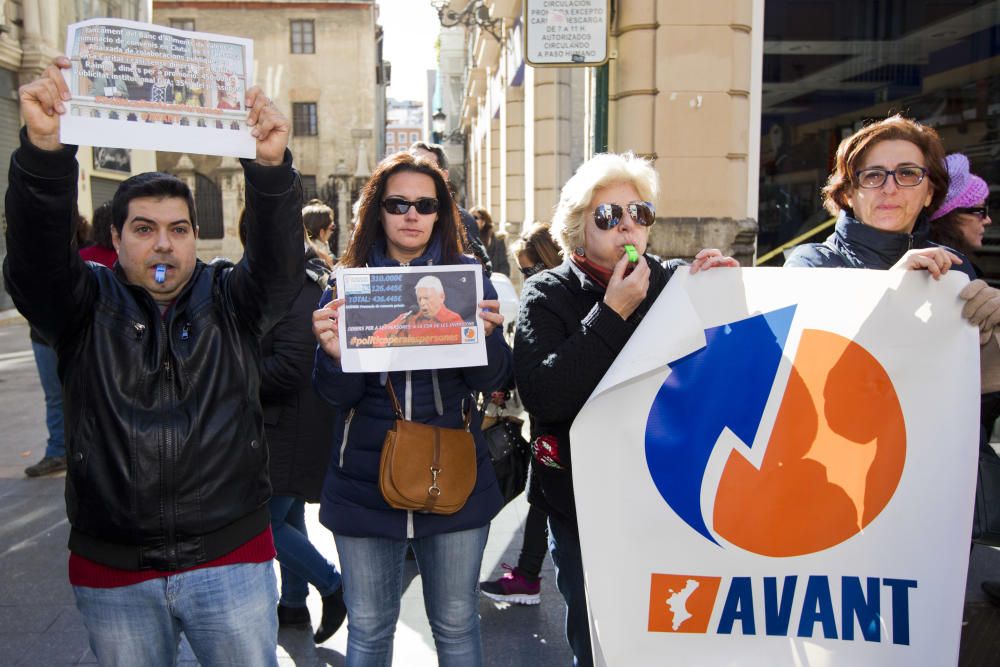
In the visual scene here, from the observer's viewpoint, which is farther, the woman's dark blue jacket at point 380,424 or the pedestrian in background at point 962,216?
the pedestrian in background at point 962,216

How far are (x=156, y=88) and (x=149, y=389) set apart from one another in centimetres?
73

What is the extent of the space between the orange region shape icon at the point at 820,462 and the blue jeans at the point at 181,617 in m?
1.27

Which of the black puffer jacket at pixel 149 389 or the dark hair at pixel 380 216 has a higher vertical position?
the dark hair at pixel 380 216

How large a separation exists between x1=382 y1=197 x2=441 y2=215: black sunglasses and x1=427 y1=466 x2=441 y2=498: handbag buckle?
801 millimetres

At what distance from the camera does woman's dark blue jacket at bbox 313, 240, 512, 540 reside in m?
2.47

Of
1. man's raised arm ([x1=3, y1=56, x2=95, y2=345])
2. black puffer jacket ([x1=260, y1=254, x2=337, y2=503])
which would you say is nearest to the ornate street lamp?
black puffer jacket ([x1=260, y1=254, x2=337, y2=503])

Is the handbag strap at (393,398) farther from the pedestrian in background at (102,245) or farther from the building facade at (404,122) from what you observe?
the building facade at (404,122)

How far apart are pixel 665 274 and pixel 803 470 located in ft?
2.25

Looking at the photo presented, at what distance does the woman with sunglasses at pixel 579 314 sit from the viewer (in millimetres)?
2246

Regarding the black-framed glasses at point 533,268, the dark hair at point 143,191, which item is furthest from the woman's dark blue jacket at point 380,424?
the black-framed glasses at point 533,268

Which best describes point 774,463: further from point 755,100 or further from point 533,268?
point 755,100

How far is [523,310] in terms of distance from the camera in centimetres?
245

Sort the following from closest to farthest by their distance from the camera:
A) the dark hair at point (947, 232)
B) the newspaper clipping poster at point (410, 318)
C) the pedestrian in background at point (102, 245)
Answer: the newspaper clipping poster at point (410, 318), the dark hair at point (947, 232), the pedestrian in background at point (102, 245)

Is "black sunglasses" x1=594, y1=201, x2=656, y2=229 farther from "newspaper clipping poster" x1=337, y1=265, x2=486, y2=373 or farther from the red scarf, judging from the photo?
"newspaper clipping poster" x1=337, y1=265, x2=486, y2=373
